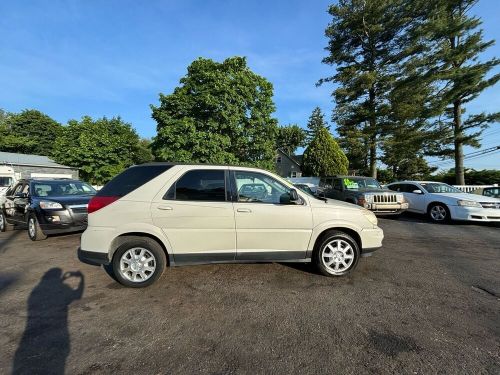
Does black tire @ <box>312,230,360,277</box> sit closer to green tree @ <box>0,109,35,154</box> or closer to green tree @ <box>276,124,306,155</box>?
green tree @ <box>0,109,35,154</box>

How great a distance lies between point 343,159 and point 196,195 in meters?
27.1

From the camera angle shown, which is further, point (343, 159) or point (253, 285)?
point (343, 159)

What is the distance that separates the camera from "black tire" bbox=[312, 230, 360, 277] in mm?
4508

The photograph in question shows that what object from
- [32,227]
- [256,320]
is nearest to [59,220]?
[32,227]

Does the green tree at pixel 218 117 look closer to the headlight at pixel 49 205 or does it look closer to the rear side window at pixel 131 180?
the headlight at pixel 49 205

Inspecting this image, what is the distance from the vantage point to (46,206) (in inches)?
270

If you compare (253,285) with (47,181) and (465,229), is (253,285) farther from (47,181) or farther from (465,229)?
(465,229)

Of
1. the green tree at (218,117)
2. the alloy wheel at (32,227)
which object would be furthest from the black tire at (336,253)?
the green tree at (218,117)

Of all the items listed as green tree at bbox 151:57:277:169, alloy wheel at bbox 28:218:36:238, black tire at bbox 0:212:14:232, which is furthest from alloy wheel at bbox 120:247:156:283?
green tree at bbox 151:57:277:169

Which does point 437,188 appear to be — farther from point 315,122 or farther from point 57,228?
point 315,122

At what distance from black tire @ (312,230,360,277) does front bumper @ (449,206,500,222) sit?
7306mm

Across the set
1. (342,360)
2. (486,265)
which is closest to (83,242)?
(342,360)

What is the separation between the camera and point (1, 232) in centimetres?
895

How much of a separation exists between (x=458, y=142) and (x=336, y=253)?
73.4 feet
